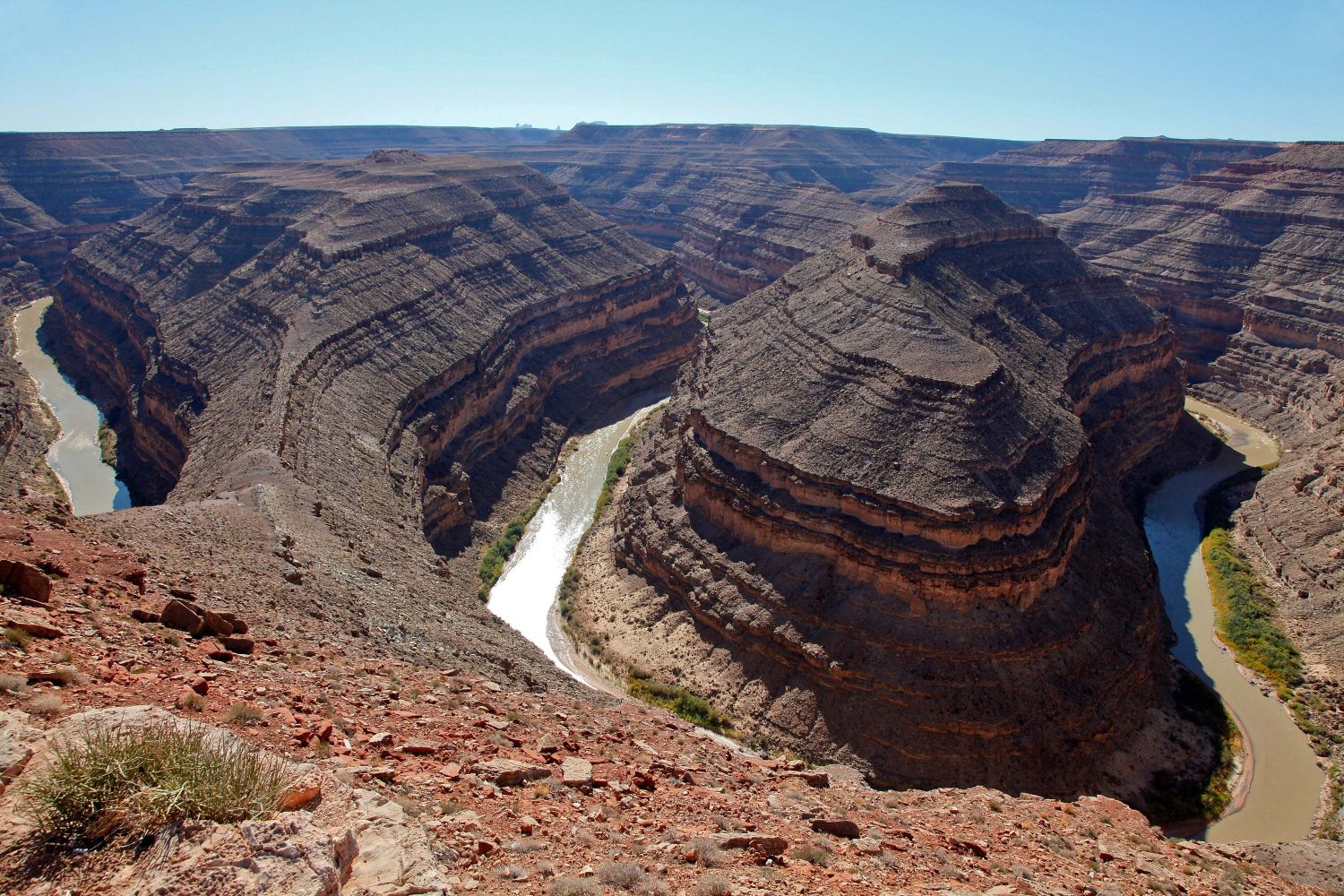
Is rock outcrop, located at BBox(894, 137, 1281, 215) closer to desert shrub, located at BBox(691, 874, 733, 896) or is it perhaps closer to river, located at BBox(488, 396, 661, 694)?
river, located at BBox(488, 396, 661, 694)

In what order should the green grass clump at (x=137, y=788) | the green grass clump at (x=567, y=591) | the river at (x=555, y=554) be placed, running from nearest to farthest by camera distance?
the green grass clump at (x=137, y=788) → the river at (x=555, y=554) → the green grass clump at (x=567, y=591)

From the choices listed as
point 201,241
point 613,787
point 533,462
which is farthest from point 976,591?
point 201,241

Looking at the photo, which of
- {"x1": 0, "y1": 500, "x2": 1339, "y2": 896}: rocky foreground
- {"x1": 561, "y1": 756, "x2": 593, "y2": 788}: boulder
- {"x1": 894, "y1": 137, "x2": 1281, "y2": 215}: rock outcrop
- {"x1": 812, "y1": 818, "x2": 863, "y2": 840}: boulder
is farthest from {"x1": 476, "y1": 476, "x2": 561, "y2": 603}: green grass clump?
{"x1": 894, "y1": 137, "x2": 1281, "y2": 215}: rock outcrop

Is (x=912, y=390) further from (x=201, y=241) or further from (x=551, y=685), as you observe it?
(x=201, y=241)

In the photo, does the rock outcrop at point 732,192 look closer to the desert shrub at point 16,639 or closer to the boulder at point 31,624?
the boulder at point 31,624

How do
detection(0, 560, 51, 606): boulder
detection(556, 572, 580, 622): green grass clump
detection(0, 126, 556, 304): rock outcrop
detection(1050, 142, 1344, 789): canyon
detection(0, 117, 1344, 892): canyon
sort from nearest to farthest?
detection(0, 560, 51, 606): boulder
detection(0, 117, 1344, 892): canyon
detection(1050, 142, 1344, 789): canyon
detection(556, 572, 580, 622): green grass clump
detection(0, 126, 556, 304): rock outcrop

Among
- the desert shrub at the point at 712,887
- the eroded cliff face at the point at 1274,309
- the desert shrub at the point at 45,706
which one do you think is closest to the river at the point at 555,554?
the desert shrub at the point at 712,887

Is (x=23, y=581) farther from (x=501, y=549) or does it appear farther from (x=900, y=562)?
(x=501, y=549)

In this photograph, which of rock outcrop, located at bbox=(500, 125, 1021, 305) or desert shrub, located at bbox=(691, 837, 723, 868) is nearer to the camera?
desert shrub, located at bbox=(691, 837, 723, 868)
